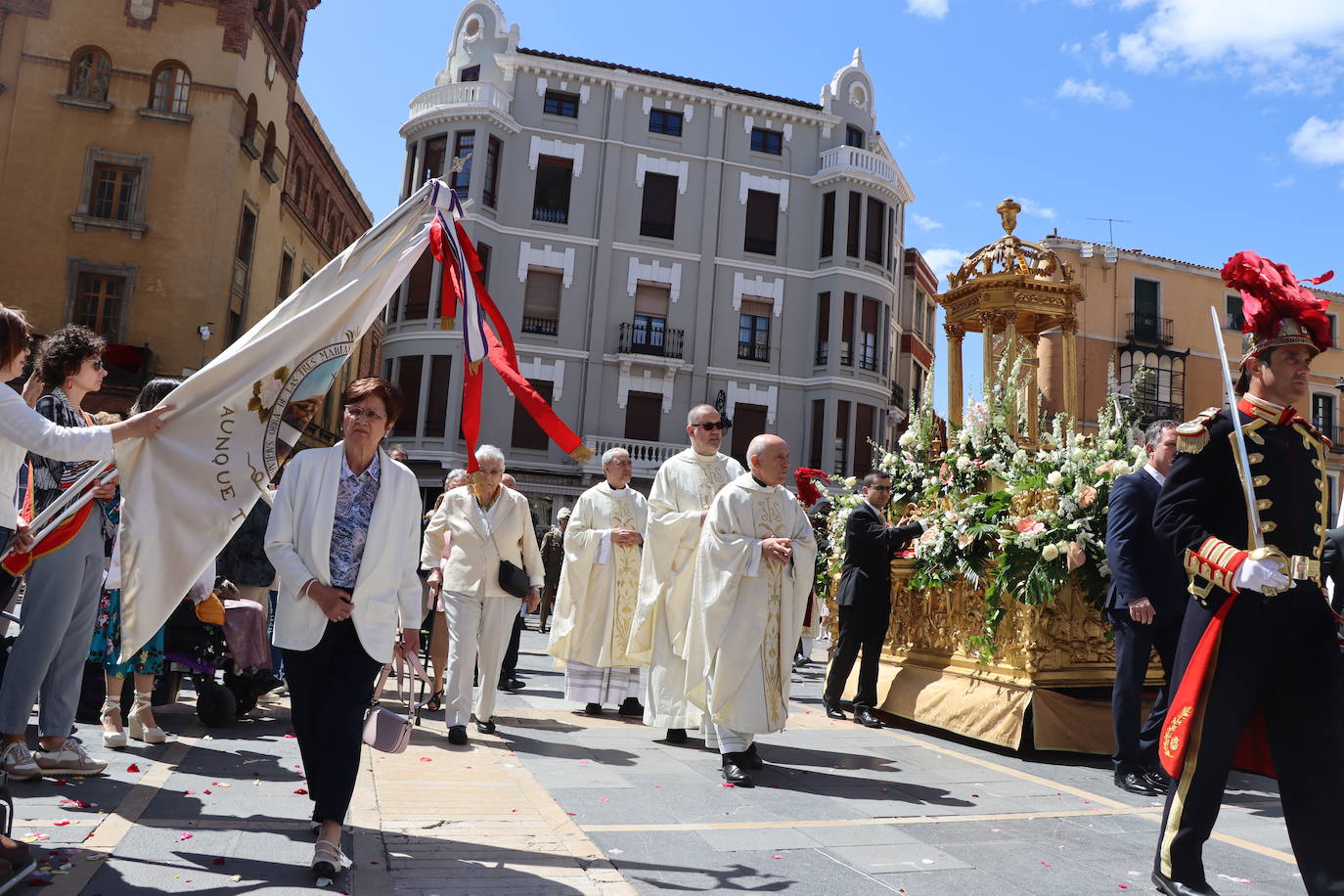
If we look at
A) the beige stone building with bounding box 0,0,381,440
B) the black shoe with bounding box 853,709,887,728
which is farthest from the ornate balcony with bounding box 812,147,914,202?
the black shoe with bounding box 853,709,887,728

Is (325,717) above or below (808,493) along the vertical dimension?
below

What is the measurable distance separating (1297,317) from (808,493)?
27.1 ft

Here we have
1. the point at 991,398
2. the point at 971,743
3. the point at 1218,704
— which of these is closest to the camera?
the point at 1218,704

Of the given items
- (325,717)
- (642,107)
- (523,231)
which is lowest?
(325,717)

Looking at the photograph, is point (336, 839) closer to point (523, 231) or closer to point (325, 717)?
point (325, 717)

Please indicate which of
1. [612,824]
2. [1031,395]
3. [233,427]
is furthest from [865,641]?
[233,427]

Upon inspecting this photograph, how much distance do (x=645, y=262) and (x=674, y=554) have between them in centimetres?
2551

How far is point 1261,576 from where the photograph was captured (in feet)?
11.1

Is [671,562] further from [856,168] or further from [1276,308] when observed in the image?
[856,168]

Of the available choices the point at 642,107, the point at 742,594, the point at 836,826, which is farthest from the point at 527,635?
the point at 642,107

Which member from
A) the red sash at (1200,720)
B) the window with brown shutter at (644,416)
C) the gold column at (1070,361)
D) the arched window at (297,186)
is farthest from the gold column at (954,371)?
the arched window at (297,186)

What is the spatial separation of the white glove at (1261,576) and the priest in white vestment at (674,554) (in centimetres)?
385

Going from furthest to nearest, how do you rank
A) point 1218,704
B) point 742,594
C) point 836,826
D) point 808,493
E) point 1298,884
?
A: point 808,493
point 742,594
point 836,826
point 1298,884
point 1218,704

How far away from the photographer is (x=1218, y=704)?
365 cm
